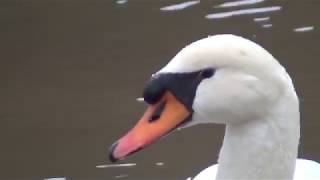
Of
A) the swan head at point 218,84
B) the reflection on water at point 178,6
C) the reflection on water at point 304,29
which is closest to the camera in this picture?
the swan head at point 218,84

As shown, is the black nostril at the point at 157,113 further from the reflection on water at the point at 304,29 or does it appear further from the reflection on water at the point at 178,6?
the reflection on water at the point at 178,6

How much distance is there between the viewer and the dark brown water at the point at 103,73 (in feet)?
17.0

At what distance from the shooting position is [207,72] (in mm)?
2865

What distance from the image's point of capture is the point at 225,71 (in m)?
2.87

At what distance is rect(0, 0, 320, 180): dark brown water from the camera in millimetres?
5191

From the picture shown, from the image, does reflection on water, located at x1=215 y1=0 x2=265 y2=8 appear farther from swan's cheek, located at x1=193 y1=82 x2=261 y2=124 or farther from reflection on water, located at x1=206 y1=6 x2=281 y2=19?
swan's cheek, located at x1=193 y1=82 x2=261 y2=124

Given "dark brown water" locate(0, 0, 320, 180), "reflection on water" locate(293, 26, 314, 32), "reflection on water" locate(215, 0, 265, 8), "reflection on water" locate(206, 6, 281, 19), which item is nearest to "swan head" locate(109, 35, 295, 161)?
"dark brown water" locate(0, 0, 320, 180)

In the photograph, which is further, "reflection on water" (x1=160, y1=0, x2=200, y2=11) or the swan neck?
"reflection on water" (x1=160, y1=0, x2=200, y2=11)

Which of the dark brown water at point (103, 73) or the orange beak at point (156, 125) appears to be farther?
the dark brown water at point (103, 73)

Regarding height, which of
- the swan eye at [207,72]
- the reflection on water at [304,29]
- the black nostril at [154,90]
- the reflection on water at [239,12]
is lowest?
the reflection on water at [304,29]

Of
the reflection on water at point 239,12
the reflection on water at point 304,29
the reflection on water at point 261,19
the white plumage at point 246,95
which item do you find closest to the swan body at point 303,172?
the white plumage at point 246,95

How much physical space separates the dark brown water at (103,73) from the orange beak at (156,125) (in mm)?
1963

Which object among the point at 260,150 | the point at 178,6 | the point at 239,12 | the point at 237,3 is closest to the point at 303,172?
the point at 260,150

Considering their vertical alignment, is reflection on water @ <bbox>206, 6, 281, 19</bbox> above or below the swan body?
above
